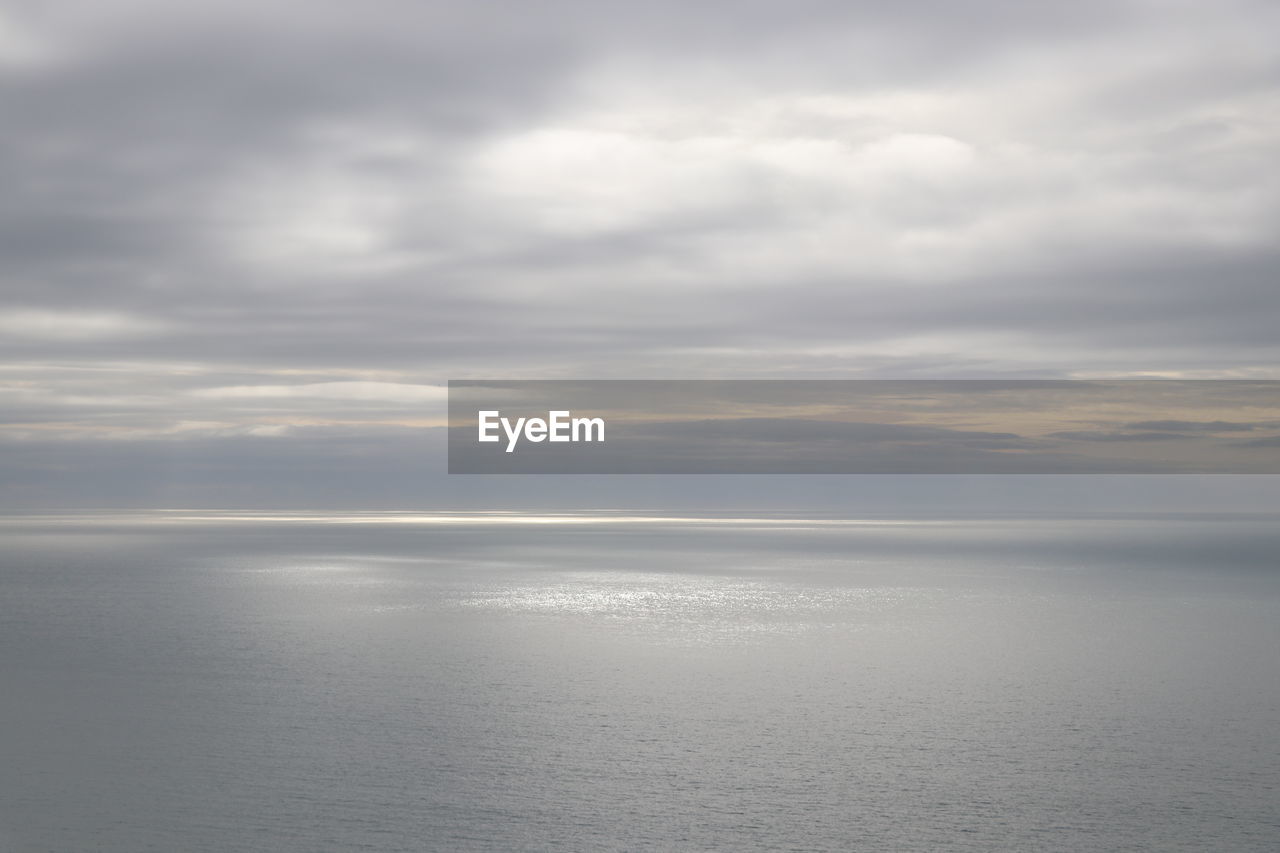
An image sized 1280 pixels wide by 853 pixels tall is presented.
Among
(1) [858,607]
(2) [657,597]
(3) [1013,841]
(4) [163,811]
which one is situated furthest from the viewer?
(2) [657,597]

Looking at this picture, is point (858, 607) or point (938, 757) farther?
point (858, 607)

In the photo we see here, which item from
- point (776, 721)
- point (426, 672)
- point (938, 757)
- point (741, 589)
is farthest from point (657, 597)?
point (938, 757)

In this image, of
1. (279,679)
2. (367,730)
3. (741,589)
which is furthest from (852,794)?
(741,589)

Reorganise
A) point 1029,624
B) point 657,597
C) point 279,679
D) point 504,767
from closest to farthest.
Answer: point 504,767
point 279,679
point 1029,624
point 657,597

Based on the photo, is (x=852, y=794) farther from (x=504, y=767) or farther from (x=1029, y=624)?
(x=1029, y=624)

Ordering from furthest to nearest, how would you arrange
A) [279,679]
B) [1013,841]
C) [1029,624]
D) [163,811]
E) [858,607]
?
[858,607], [1029,624], [279,679], [163,811], [1013,841]

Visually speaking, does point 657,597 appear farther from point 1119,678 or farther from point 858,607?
point 1119,678
